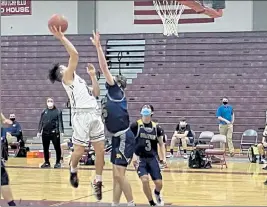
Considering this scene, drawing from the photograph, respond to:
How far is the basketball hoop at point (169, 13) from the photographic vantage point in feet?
65.0

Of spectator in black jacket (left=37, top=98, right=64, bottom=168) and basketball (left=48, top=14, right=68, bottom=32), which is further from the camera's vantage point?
spectator in black jacket (left=37, top=98, right=64, bottom=168)

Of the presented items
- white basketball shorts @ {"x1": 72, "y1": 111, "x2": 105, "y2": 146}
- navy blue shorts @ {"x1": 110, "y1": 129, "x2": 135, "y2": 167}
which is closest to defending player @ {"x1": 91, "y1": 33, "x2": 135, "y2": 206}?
navy blue shorts @ {"x1": 110, "y1": 129, "x2": 135, "y2": 167}

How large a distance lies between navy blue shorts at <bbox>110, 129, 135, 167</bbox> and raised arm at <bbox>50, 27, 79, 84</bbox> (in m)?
0.92

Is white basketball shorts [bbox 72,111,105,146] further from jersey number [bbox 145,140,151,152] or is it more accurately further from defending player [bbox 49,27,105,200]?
jersey number [bbox 145,140,151,152]

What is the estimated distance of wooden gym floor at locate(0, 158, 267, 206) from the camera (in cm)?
896

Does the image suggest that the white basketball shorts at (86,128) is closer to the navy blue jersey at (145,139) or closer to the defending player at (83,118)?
the defending player at (83,118)

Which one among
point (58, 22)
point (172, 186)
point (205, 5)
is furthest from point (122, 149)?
point (205, 5)

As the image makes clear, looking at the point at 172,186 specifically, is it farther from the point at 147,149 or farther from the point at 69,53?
the point at 69,53

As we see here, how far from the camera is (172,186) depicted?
1081cm

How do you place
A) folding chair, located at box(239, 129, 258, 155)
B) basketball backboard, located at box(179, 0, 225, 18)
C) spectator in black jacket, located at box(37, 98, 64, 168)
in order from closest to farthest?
spectator in black jacket, located at box(37, 98, 64, 168), basketball backboard, located at box(179, 0, 225, 18), folding chair, located at box(239, 129, 258, 155)

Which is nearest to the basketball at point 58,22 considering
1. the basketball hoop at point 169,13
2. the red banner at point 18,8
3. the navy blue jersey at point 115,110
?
the navy blue jersey at point 115,110

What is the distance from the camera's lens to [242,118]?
19594 millimetres

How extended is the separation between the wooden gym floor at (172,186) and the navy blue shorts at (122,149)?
1.35 meters

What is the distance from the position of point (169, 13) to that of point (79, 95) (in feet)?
43.2
